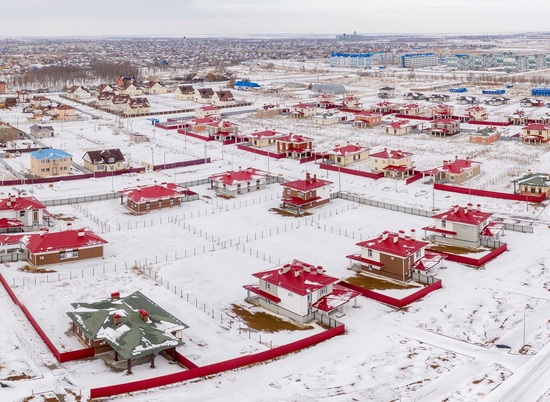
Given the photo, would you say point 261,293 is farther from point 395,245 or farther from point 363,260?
point 395,245

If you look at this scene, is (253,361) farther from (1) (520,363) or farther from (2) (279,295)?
(1) (520,363)

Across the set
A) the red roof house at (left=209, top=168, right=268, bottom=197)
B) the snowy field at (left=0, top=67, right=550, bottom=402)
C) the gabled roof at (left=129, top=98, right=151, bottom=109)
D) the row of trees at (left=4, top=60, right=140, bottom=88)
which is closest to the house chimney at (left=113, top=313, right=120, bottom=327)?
the snowy field at (left=0, top=67, right=550, bottom=402)

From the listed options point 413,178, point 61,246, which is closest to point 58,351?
point 61,246

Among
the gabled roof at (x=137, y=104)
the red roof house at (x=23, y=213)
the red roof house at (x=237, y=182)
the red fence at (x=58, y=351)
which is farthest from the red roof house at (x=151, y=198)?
the gabled roof at (x=137, y=104)

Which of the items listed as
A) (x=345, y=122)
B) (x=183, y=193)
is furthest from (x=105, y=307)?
(x=345, y=122)

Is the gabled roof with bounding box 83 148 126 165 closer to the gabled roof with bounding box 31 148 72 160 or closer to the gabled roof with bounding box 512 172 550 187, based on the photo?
the gabled roof with bounding box 31 148 72 160

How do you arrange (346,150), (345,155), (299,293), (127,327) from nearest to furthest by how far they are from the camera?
(127,327), (299,293), (345,155), (346,150)

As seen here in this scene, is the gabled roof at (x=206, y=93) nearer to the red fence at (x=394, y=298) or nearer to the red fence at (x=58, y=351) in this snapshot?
the red fence at (x=394, y=298)
